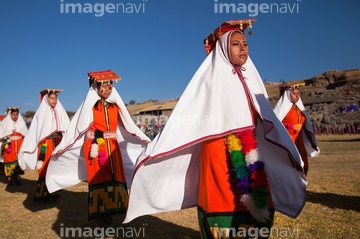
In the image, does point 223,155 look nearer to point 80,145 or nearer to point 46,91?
point 80,145

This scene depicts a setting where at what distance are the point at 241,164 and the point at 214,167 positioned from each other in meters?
0.26

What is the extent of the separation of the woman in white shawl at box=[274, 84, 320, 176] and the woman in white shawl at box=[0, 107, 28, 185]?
8508 millimetres

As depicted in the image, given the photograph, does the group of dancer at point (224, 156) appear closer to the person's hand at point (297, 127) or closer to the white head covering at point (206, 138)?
the white head covering at point (206, 138)

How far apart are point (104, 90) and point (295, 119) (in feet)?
15.5

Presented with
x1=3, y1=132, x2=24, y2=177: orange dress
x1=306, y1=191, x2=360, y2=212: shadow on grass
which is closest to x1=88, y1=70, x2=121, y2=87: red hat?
x1=306, y1=191, x2=360, y2=212: shadow on grass

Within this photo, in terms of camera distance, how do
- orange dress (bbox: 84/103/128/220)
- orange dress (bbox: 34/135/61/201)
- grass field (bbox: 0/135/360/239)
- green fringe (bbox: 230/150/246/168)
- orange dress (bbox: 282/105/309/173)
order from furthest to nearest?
Answer: orange dress (bbox: 282/105/309/173) → orange dress (bbox: 34/135/61/201) → orange dress (bbox: 84/103/128/220) → grass field (bbox: 0/135/360/239) → green fringe (bbox: 230/150/246/168)

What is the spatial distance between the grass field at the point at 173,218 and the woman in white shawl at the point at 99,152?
1.63 ft

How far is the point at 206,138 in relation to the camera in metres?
2.96

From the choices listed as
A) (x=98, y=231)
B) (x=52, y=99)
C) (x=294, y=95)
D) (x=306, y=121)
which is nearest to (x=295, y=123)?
(x=306, y=121)

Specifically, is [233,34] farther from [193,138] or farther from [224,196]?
[224,196]

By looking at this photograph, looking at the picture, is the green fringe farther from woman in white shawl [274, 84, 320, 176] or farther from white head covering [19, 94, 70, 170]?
white head covering [19, 94, 70, 170]

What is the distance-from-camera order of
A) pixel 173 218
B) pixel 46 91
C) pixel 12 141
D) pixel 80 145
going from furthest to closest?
pixel 12 141 → pixel 46 91 → pixel 80 145 → pixel 173 218

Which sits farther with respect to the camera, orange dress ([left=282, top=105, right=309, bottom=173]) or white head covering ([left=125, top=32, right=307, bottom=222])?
orange dress ([left=282, top=105, right=309, bottom=173])

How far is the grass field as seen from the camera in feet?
16.1
